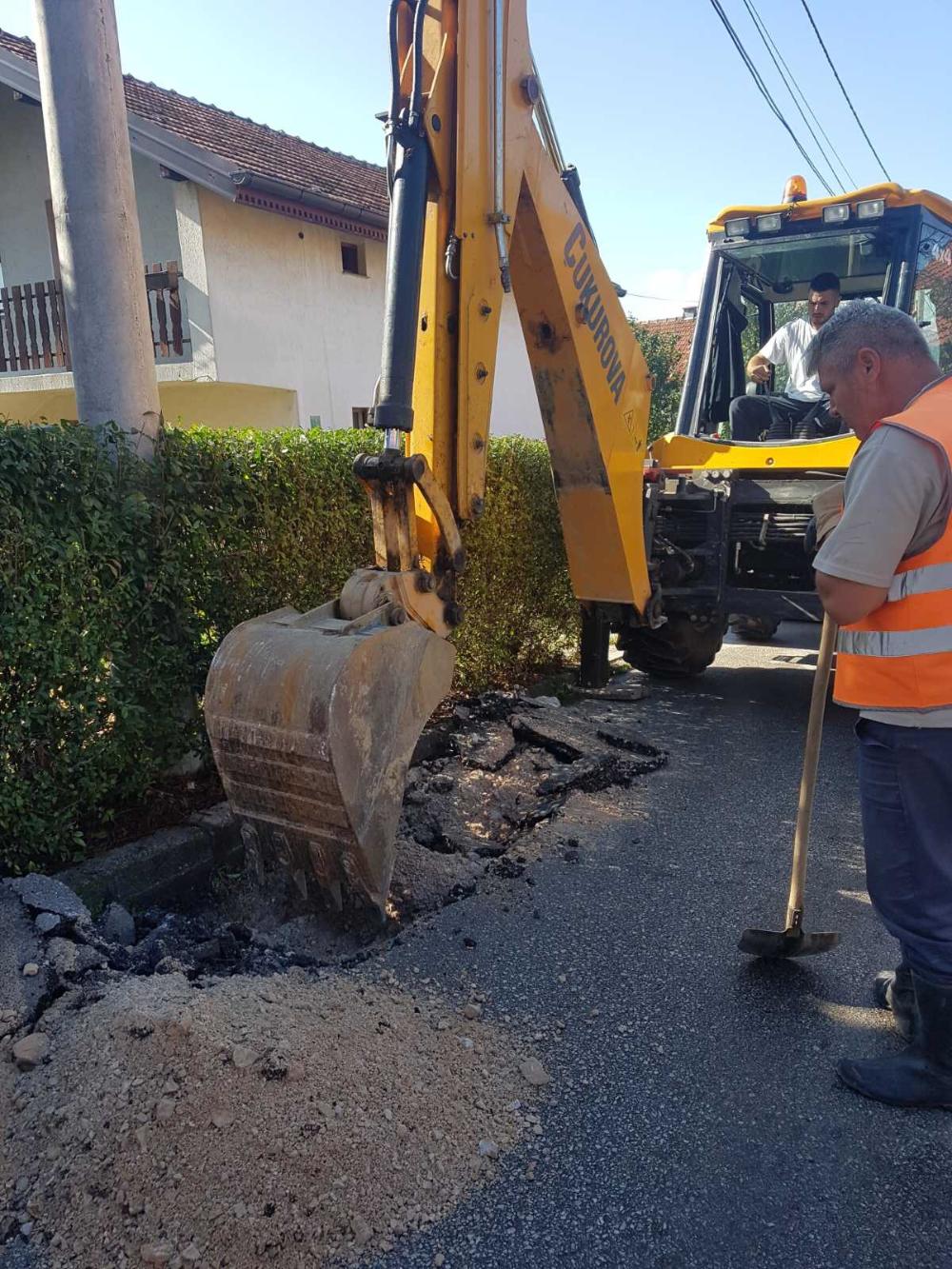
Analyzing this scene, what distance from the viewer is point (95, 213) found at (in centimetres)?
396

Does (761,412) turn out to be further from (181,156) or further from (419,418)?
(181,156)

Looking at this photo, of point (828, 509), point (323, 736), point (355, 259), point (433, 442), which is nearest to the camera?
point (828, 509)

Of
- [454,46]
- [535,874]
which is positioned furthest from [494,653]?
[454,46]

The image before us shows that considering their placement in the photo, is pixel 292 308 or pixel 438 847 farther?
pixel 292 308

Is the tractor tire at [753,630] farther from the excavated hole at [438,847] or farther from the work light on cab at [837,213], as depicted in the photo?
the work light on cab at [837,213]

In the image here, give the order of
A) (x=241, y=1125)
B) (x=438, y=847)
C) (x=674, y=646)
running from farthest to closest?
1. (x=674, y=646)
2. (x=438, y=847)
3. (x=241, y=1125)

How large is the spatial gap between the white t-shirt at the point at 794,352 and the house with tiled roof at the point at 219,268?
7442 mm

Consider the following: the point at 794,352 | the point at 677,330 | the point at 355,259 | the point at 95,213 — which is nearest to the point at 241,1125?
the point at 95,213

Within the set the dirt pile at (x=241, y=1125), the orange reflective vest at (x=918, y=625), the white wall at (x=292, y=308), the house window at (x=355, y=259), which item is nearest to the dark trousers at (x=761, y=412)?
the orange reflective vest at (x=918, y=625)

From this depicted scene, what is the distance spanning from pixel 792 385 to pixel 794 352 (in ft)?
0.73

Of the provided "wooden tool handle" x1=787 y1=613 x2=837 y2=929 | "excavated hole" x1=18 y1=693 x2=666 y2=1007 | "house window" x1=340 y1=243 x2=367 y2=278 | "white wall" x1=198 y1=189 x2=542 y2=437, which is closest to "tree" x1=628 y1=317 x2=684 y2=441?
"white wall" x1=198 y1=189 x2=542 y2=437

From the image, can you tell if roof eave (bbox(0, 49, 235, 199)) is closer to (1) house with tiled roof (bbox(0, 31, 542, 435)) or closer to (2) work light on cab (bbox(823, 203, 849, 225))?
(1) house with tiled roof (bbox(0, 31, 542, 435))

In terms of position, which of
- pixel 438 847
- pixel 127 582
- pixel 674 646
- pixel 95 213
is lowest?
pixel 438 847

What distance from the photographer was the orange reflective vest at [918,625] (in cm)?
227
